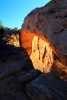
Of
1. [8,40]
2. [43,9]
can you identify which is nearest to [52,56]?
[8,40]

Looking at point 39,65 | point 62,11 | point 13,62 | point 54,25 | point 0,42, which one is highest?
point 62,11

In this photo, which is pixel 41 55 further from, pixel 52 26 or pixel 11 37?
pixel 52 26

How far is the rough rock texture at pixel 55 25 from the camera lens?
8.57 m

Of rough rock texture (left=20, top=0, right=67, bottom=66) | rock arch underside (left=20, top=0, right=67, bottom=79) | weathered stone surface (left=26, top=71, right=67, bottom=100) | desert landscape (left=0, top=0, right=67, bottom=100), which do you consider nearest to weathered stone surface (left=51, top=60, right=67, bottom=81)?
rock arch underside (left=20, top=0, right=67, bottom=79)

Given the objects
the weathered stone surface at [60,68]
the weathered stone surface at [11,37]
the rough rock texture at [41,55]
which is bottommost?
the weathered stone surface at [60,68]

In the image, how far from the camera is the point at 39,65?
1648cm

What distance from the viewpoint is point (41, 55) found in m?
17.3

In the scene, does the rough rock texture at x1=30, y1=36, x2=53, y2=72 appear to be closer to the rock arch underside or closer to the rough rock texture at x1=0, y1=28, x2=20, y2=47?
the rock arch underside

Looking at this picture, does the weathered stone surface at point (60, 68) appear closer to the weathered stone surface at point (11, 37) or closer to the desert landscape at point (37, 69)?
the weathered stone surface at point (11, 37)

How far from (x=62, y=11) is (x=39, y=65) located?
25.9ft

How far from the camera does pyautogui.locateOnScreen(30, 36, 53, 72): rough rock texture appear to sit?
16375mm

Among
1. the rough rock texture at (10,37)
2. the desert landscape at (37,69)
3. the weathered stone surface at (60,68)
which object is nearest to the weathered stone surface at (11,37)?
the rough rock texture at (10,37)

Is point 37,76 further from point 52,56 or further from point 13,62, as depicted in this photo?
point 52,56

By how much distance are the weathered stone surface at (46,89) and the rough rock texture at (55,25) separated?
91cm
